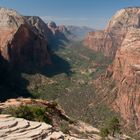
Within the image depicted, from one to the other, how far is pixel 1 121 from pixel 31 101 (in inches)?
1843

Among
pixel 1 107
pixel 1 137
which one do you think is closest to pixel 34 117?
pixel 1 107

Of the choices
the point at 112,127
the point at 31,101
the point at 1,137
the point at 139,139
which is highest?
the point at 1,137

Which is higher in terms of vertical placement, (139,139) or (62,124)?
(62,124)

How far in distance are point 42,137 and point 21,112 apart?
98.9 ft

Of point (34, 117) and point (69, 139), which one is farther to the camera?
point (34, 117)

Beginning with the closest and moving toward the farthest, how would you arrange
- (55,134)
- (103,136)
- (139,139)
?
(55,134) → (103,136) → (139,139)

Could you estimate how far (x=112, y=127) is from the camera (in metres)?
115

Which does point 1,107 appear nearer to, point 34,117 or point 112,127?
point 34,117

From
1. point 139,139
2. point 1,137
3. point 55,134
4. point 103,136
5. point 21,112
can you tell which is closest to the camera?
point 1,137

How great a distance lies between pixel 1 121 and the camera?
65.1 meters

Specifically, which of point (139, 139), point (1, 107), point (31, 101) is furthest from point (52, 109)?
point (139, 139)

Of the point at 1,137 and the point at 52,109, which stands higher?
the point at 1,137

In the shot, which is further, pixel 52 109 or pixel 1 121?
pixel 52 109

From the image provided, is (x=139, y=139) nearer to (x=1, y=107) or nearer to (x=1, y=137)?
(x=1, y=107)
